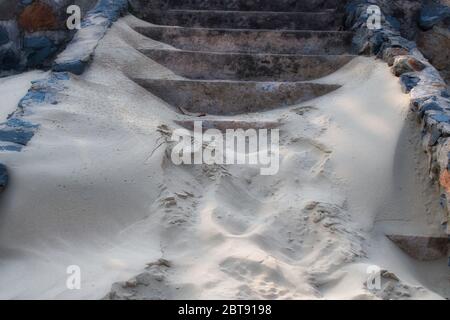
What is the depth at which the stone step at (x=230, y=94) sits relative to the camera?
3.36 meters

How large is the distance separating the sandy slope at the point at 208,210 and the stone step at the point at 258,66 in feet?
1.96

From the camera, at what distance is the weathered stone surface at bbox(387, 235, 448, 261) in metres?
2.37

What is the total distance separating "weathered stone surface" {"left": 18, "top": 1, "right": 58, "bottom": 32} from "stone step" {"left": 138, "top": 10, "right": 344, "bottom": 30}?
0.93m

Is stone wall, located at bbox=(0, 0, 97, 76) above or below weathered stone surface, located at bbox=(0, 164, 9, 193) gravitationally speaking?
above

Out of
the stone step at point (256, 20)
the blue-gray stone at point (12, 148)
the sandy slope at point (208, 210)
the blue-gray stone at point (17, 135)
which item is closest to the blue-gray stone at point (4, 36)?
the stone step at point (256, 20)

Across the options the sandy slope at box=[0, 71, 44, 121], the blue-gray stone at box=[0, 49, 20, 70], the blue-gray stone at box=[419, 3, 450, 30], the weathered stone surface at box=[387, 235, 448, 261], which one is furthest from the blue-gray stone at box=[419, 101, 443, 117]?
the blue-gray stone at box=[0, 49, 20, 70]

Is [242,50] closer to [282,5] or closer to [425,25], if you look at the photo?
[282,5]

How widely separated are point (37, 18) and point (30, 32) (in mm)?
120

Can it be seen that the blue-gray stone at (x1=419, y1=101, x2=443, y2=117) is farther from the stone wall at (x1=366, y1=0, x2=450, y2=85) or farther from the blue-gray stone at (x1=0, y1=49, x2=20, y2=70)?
the blue-gray stone at (x1=0, y1=49, x2=20, y2=70)

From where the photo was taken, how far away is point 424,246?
238cm

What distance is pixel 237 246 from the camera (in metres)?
2.08

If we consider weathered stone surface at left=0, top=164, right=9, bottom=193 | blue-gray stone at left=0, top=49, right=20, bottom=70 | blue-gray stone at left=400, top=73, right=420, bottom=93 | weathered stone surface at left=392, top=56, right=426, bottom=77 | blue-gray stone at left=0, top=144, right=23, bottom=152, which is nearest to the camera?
weathered stone surface at left=0, top=164, right=9, bottom=193

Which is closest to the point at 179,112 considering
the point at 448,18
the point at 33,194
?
the point at 33,194

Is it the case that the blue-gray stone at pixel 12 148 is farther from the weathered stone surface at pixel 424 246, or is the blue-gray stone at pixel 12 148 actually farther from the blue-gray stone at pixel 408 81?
the blue-gray stone at pixel 408 81
